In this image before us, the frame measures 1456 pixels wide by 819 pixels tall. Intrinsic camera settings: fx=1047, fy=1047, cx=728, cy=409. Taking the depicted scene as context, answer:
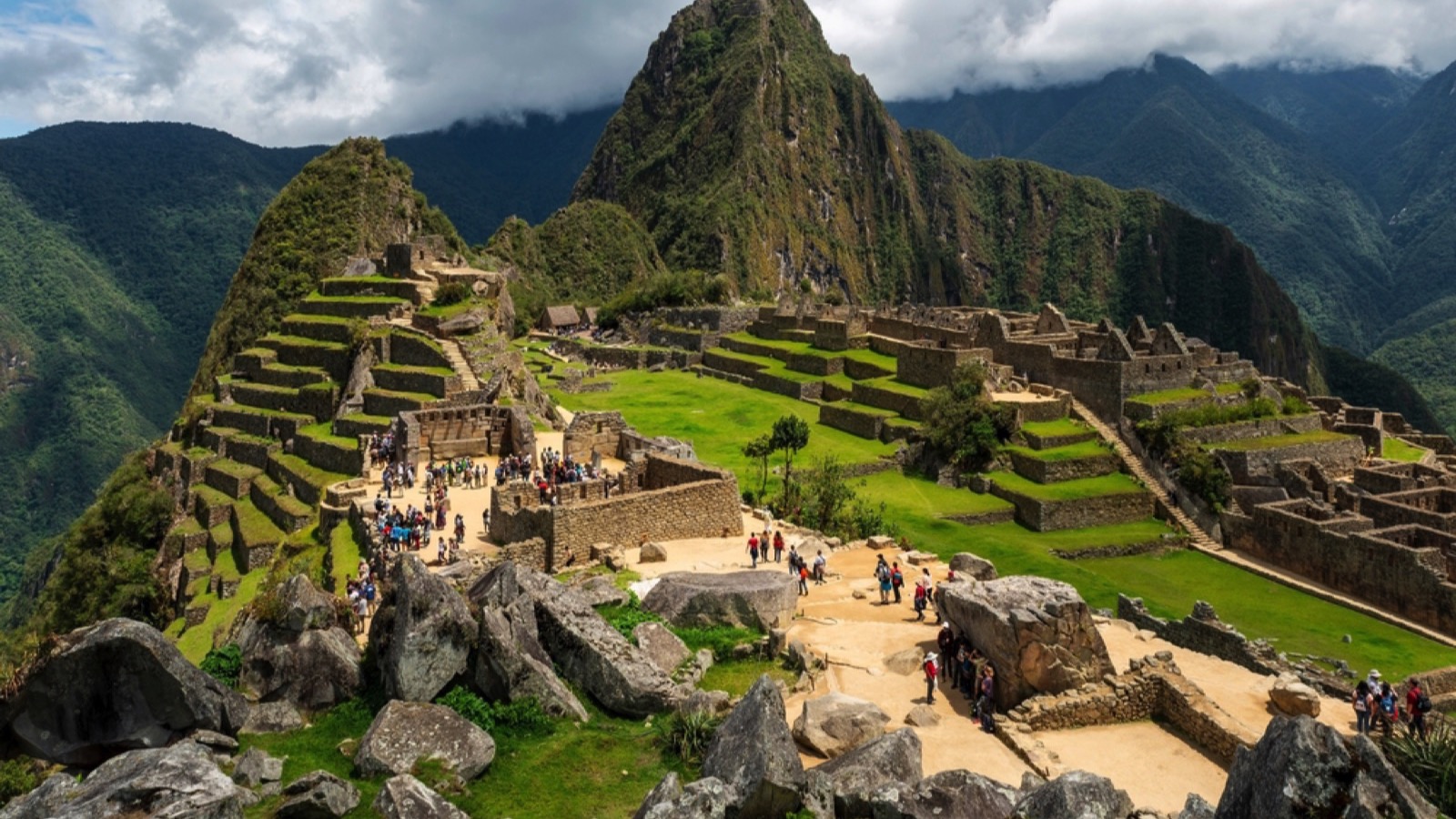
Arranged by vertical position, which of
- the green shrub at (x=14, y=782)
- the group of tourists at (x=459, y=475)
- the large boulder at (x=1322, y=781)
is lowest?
the group of tourists at (x=459, y=475)

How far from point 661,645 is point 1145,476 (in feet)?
112

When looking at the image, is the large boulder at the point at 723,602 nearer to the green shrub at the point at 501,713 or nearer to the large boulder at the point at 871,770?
the green shrub at the point at 501,713

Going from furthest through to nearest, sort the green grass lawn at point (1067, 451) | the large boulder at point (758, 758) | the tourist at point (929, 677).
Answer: the green grass lawn at point (1067, 451) < the tourist at point (929, 677) < the large boulder at point (758, 758)

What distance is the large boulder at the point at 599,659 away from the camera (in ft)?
43.5

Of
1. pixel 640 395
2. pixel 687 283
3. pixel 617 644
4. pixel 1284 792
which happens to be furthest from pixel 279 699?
pixel 687 283

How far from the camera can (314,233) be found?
88375mm

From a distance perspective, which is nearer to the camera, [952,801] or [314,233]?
[952,801]

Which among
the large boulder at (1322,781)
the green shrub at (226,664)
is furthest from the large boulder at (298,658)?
the large boulder at (1322,781)

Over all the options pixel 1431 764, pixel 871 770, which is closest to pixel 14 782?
pixel 871 770

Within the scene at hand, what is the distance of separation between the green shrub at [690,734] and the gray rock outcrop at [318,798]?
3.50 meters

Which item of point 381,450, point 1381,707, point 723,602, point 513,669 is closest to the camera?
point 513,669

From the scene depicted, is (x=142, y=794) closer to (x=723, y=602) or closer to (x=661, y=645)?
(x=661, y=645)

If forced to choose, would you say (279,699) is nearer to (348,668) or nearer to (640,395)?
(348,668)

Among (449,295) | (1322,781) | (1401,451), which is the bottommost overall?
(1401,451)
